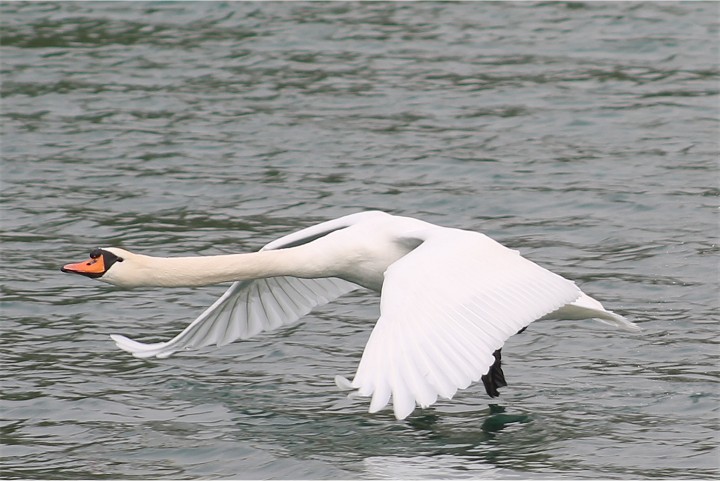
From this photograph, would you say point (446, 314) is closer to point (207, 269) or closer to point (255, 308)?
point (207, 269)

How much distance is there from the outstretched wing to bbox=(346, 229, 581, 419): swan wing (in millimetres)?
1517

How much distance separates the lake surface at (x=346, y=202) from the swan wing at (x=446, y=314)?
2.60 feet

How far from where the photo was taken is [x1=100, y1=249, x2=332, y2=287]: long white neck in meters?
8.61

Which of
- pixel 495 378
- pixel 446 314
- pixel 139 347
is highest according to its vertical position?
pixel 446 314

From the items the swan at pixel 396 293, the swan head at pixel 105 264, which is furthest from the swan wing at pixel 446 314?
the swan head at pixel 105 264

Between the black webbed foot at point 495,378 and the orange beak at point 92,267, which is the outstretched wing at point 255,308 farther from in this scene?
the black webbed foot at point 495,378

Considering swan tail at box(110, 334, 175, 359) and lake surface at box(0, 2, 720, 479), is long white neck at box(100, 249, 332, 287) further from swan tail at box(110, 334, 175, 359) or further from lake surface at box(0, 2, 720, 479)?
swan tail at box(110, 334, 175, 359)

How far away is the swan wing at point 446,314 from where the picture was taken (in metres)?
6.93

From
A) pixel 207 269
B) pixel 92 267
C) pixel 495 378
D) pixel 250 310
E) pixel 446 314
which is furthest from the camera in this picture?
pixel 250 310

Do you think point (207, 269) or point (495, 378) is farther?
point (495, 378)

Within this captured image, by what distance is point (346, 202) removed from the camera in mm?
13000

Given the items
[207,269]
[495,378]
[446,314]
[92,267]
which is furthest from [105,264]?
[495,378]

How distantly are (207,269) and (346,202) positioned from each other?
14.5 feet

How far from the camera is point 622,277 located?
36.5ft
